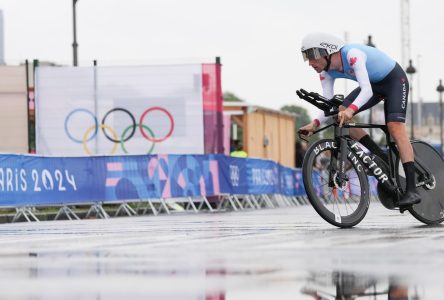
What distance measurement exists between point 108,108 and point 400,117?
63.5 feet

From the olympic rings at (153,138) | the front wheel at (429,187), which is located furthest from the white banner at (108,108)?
the front wheel at (429,187)

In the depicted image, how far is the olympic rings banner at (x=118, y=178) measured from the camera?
20.1 metres

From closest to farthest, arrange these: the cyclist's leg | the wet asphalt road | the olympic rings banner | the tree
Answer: the wet asphalt road → the cyclist's leg → the olympic rings banner → the tree

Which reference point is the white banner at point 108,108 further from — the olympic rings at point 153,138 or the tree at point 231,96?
the tree at point 231,96

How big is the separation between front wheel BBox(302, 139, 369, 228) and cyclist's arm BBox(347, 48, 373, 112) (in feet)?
1.41

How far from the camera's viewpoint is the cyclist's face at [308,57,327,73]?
10195 mm

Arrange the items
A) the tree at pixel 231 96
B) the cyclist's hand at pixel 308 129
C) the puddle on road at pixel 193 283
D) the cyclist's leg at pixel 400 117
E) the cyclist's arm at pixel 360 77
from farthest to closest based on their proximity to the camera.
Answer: the tree at pixel 231 96
the cyclist's hand at pixel 308 129
the cyclist's leg at pixel 400 117
the cyclist's arm at pixel 360 77
the puddle on road at pixel 193 283

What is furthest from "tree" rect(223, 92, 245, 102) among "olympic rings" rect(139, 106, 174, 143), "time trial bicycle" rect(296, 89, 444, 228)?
"time trial bicycle" rect(296, 89, 444, 228)

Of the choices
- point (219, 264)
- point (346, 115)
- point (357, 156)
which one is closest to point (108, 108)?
point (357, 156)

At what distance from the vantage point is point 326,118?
10484mm

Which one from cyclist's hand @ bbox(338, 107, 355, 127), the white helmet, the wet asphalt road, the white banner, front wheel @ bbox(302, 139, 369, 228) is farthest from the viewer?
the white banner

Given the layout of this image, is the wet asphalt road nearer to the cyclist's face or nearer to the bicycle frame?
the bicycle frame

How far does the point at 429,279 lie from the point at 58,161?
663 inches

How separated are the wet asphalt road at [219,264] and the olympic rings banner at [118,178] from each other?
35.8 feet
